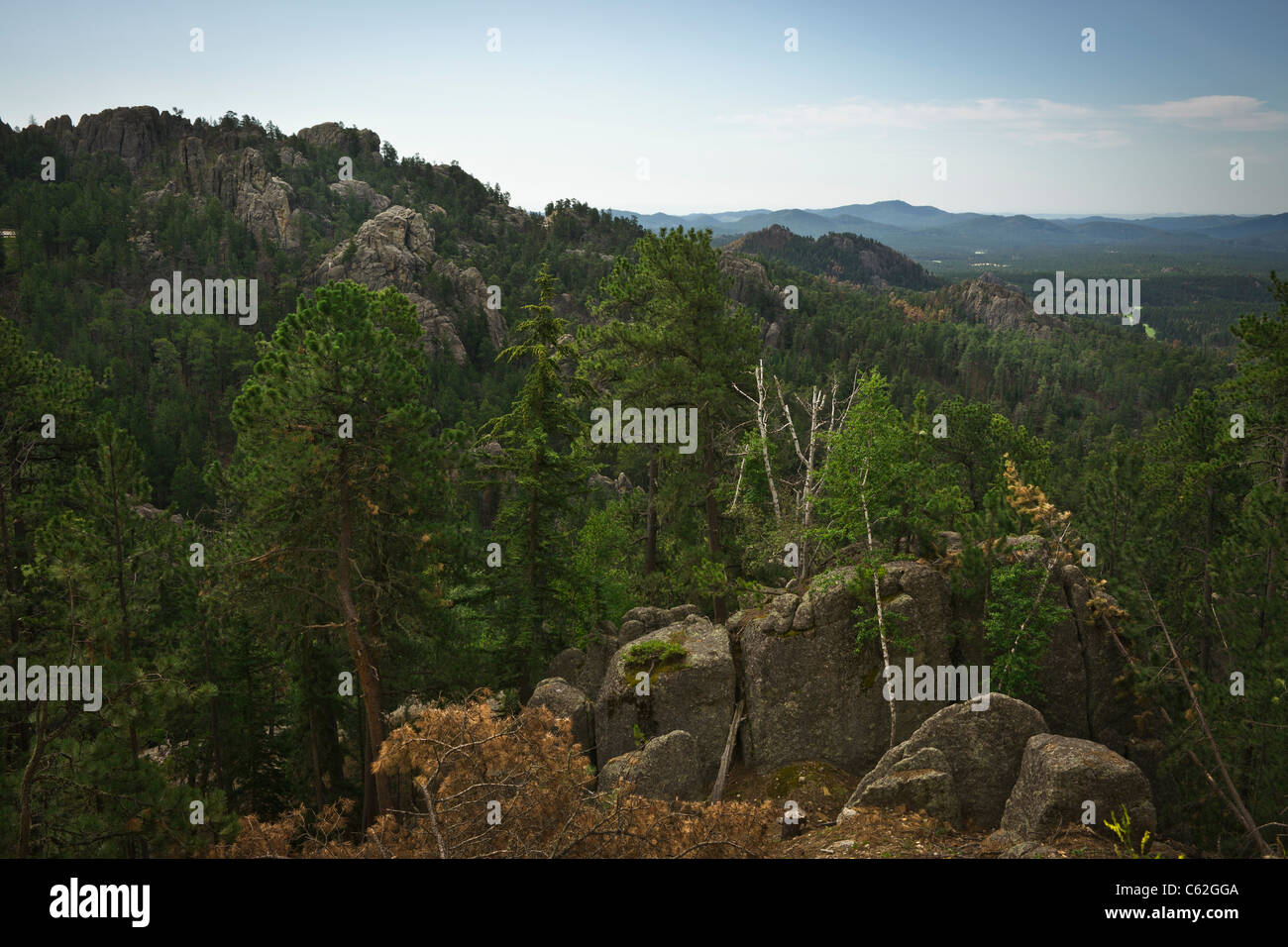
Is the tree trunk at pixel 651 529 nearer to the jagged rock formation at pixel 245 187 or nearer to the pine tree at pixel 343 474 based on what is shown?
the pine tree at pixel 343 474

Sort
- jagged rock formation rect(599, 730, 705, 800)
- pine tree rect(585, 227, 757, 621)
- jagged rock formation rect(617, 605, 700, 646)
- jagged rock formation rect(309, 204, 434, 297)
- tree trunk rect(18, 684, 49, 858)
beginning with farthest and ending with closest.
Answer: jagged rock formation rect(309, 204, 434, 297) → pine tree rect(585, 227, 757, 621) → jagged rock formation rect(617, 605, 700, 646) → jagged rock formation rect(599, 730, 705, 800) → tree trunk rect(18, 684, 49, 858)

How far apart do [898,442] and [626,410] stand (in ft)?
30.0

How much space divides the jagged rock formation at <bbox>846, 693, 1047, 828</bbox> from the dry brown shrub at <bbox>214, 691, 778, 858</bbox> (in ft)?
10.5

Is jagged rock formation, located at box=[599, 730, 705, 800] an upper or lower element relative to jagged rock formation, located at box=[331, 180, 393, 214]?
lower

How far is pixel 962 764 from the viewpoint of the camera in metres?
13.2

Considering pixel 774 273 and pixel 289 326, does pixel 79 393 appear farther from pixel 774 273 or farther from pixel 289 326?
pixel 774 273

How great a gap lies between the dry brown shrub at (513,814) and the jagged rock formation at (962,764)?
3.21 metres

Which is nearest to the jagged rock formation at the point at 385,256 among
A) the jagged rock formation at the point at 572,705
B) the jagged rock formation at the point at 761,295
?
the jagged rock formation at the point at 761,295

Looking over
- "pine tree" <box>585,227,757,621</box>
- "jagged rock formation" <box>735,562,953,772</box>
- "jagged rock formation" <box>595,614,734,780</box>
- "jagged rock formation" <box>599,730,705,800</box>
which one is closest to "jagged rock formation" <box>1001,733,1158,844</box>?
"jagged rock formation" <box>735,562,953,772</box>

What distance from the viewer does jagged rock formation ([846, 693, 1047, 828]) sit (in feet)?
40.3

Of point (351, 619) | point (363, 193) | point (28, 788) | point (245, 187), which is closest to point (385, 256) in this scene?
point (245, 187)

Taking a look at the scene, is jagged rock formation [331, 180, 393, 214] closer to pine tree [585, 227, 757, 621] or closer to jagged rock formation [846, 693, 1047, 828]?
pine tree [585, 227, 757, 621]

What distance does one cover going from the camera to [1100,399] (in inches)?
6225
